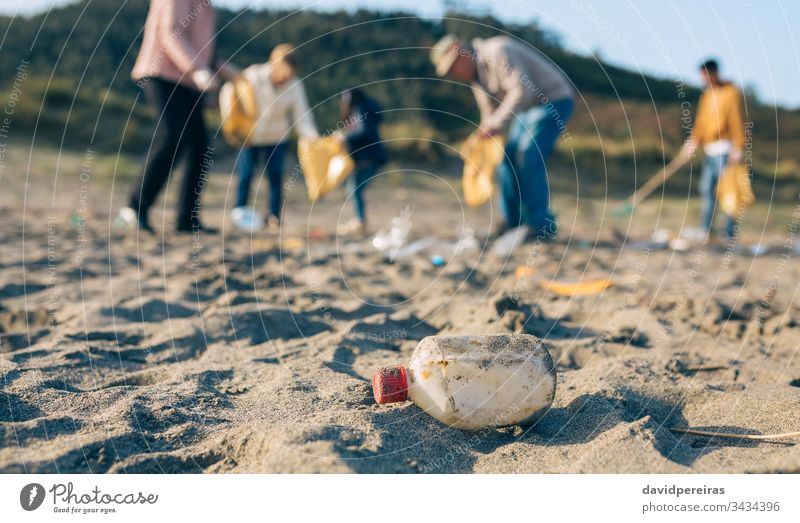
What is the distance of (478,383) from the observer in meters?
2.45

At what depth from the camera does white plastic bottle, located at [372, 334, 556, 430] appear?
2449 mm

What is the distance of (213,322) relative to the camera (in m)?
3.68

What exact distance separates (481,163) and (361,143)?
3.95ft

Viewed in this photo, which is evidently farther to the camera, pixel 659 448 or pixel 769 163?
A: pixel 769 163

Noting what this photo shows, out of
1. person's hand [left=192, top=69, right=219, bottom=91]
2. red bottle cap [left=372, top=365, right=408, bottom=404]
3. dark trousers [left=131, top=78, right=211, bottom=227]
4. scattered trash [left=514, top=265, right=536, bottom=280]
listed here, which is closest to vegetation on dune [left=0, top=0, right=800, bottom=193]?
dark trousers [left=131, top=78, right=211, bottom=227]

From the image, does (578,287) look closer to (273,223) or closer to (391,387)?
(391,387)

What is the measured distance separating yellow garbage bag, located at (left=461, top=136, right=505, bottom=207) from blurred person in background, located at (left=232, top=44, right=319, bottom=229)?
→ 149cm

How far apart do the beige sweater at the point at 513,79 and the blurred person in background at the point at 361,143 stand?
1.48 meters

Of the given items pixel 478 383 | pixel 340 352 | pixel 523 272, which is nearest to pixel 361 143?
pixel 523 272
